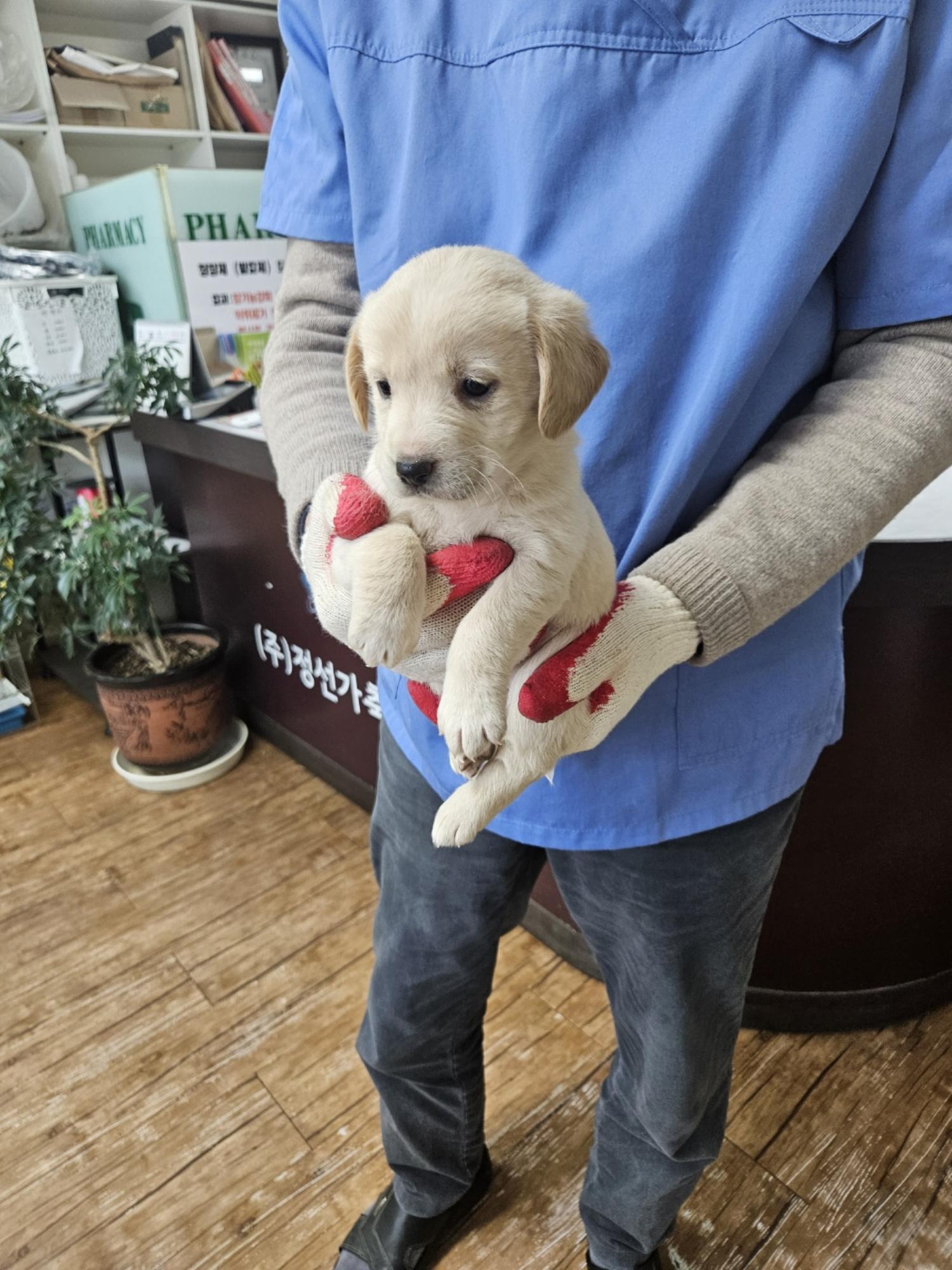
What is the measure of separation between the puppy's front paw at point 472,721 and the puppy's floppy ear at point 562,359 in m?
0.19

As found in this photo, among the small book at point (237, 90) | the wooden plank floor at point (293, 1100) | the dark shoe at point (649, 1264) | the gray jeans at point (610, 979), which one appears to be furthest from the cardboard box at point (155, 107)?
the dark shoe at point (649, 1264)

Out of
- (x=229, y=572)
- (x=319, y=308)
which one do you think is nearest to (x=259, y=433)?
Result: (x=229, y=572)

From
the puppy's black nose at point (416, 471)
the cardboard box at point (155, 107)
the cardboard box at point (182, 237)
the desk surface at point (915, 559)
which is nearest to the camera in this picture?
the puppy's black nose at point (416, 471)

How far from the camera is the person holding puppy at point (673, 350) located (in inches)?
25.7

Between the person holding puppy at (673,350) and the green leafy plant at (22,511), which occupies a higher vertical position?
the person holding puppy at (673,350)

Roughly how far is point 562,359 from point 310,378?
359 mm

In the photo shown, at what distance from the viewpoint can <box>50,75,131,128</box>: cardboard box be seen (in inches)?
115

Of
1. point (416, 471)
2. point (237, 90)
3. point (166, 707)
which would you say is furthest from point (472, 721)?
point (237, 90)

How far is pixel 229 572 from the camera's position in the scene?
238 centimetres

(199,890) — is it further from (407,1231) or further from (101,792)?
(407,1231)

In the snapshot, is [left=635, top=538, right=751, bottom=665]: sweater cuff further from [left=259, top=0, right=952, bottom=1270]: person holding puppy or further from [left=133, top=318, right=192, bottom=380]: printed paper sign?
[left=133, top=318, right=192, bottom=380]: printed paper sign

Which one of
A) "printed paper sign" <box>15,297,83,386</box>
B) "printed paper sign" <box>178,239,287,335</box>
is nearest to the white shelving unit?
"printed paper sign" <box>15,297,83,386</box>

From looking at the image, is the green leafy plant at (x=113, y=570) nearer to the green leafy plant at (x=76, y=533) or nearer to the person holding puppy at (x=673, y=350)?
the green leafy plant at (x=76, y=533)

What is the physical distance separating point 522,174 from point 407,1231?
1323 millimetres
